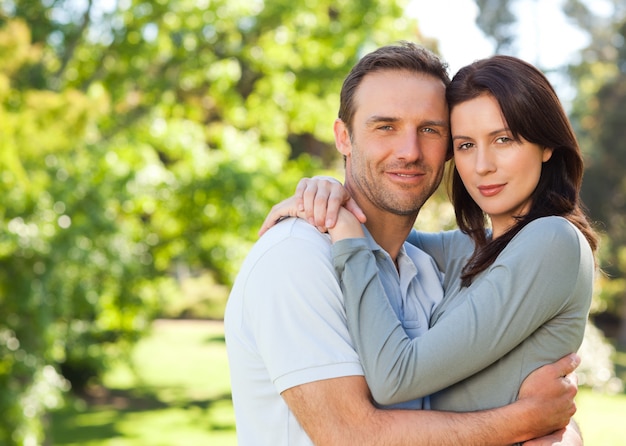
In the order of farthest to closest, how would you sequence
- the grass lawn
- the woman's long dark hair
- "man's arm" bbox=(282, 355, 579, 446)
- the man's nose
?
the grass lawn → the man's nose → the woman's long dark hair → "man's arm" bbox=(282, 355, 579, 446)

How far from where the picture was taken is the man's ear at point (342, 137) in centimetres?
299

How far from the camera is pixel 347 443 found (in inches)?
86.4

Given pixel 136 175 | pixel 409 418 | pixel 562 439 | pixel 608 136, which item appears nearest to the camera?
pixel 409 418

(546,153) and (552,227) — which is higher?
(546,153)

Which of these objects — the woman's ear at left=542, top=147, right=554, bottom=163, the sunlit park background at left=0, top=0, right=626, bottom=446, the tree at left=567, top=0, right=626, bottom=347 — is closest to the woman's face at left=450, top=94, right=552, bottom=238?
the woman's ear at left=542, top=147, right=554, bottom=163

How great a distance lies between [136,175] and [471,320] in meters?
9.14

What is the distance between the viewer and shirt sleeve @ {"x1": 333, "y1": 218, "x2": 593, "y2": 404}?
2.22 metres

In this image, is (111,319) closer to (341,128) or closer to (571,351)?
(341,128)

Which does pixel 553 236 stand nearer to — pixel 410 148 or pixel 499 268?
pixel 499 268

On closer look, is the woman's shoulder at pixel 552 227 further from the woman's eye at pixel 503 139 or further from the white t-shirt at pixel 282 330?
the white t-shirt at pixel 282 330

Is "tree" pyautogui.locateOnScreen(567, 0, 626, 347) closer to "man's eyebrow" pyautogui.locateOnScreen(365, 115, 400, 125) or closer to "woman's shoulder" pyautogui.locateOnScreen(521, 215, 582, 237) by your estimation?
"man's eyebrow" pyautogui.locateOnScreen(365, 115, 400, 125)

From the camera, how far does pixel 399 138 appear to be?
278 centimetres

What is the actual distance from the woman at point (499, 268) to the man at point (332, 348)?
0.06m

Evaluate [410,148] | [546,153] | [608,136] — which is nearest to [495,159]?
[546,153]
